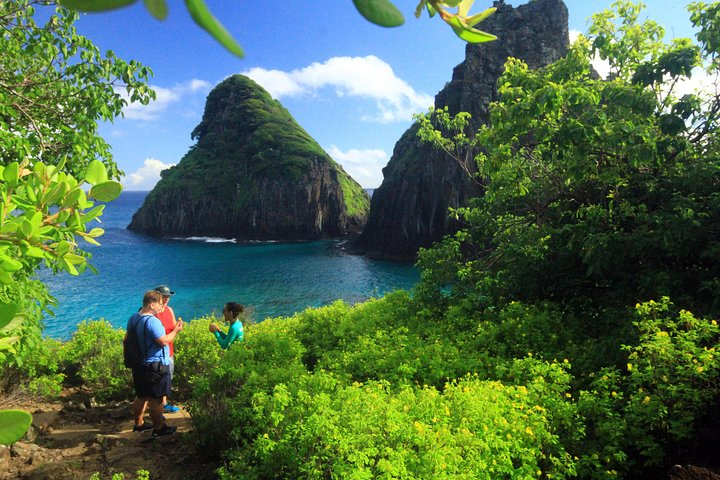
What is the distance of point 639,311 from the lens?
14.5 ft

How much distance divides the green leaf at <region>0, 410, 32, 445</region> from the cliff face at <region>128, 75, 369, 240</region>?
223ft

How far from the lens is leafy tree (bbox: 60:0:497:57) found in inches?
15.1

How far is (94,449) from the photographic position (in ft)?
16.6

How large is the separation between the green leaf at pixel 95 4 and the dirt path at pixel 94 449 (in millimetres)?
5022

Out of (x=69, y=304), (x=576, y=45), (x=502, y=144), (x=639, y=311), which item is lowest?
(x=69, y=304)

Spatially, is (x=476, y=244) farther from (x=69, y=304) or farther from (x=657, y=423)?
(x=69, y=304)


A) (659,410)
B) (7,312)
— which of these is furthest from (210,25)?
(659,410)

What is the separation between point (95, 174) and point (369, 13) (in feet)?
3.64

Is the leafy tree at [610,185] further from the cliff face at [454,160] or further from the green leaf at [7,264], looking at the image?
the cliff face at [454,160]

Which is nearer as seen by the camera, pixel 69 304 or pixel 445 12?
pixel 445 12

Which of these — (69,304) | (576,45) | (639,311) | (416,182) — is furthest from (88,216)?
(416,182)

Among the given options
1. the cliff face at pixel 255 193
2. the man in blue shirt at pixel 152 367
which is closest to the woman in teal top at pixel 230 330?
the man in blue shirt at pixel 152 367

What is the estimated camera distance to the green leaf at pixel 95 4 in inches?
15.2

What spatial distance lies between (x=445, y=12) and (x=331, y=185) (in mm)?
74667
